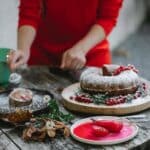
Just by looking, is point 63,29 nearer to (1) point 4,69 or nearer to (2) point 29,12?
(2) point 29,12

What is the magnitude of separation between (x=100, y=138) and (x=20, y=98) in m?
0.31

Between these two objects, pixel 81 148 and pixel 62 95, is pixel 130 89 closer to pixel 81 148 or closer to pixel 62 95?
pixel 62 95

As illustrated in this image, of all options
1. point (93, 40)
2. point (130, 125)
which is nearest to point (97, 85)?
point (130, 125)

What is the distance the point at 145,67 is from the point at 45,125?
229cm

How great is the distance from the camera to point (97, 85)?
1.37 m

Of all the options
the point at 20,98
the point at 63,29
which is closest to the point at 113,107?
the point at 20,98

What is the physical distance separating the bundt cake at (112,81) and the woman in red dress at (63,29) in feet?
0.51

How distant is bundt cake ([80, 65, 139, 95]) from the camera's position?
136 centimetres

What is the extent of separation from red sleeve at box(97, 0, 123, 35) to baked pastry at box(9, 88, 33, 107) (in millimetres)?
456

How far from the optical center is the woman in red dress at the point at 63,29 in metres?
1.66

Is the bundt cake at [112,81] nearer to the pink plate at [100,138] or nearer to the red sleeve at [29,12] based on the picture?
the pink plate at [100,138]

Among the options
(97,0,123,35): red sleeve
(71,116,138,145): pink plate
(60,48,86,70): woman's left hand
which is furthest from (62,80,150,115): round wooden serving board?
(97,0,123,35): red sleeve

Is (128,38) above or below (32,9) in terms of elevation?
below

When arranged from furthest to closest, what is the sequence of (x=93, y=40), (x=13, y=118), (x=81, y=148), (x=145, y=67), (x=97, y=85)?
(x=145, y=67) < (x=93, y=40) < (x=97, y=85) < (x=13, y=118) < (x=81, y=148)
